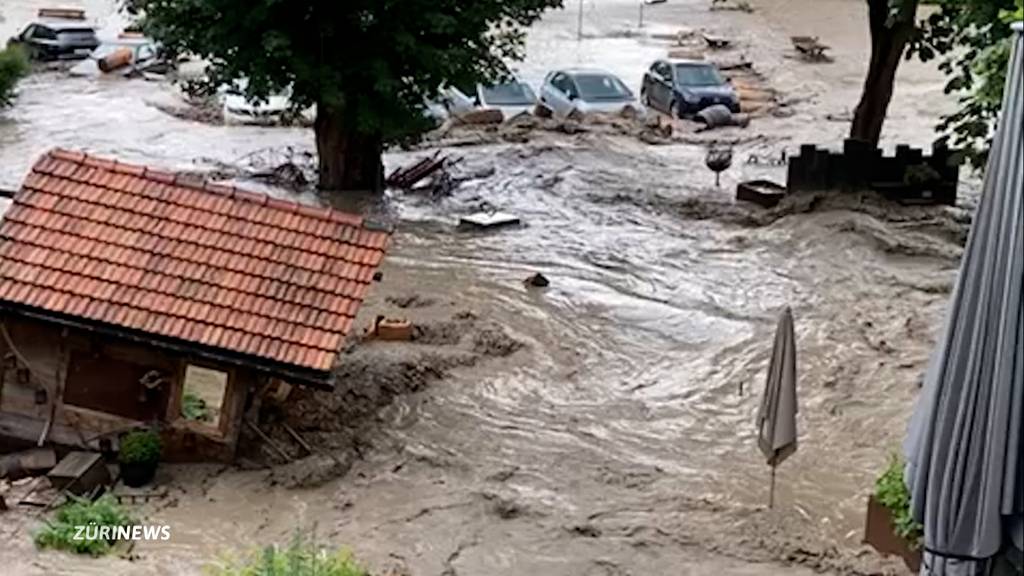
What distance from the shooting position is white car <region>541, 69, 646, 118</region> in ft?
108

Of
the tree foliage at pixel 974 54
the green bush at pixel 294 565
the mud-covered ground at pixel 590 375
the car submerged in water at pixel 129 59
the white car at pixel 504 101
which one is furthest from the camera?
the car submerged in water at pixel 129 59

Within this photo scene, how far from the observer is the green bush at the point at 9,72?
32969 millimetres

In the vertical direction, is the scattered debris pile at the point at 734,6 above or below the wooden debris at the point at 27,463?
above

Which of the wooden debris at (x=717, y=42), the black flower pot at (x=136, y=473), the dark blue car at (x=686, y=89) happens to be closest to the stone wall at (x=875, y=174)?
the dark blue car at (x=686, y=89)

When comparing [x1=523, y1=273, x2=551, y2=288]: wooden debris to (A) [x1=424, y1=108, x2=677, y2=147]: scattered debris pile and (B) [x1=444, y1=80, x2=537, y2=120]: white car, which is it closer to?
(A) [x1=424, y1=108, x2=677, y2=147]: scattered debris pile

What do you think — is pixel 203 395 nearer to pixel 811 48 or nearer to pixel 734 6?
pixel 811 48

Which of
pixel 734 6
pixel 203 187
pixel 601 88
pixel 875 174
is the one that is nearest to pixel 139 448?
pixel 203 187

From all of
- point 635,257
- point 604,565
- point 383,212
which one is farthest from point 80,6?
point 604,565

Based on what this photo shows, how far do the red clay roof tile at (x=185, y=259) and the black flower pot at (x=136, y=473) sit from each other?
1275mm

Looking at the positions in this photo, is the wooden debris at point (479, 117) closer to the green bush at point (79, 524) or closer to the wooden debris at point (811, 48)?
the wooden debris at point (811, 48)

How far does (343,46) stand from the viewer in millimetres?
22719

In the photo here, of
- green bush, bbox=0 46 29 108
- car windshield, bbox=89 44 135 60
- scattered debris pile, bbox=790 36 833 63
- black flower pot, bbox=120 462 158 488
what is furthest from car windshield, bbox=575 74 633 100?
black flower pot, bbox=120 462 158 488

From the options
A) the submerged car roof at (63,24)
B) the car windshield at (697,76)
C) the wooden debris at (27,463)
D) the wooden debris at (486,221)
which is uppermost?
the car windshield at (697,76)

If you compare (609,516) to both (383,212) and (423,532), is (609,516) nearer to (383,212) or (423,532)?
(423,532)
